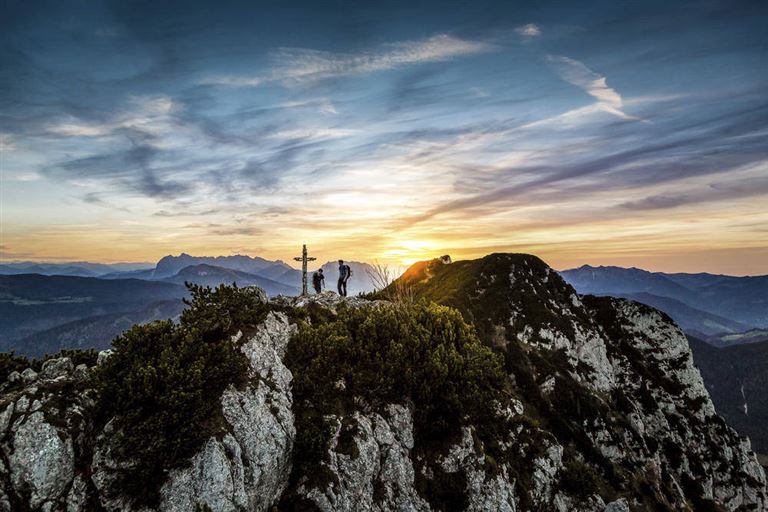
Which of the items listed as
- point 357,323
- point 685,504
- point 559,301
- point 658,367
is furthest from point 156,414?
point 658,367

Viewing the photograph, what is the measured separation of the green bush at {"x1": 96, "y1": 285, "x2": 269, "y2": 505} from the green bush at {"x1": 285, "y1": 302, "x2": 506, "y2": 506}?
12.6 feet

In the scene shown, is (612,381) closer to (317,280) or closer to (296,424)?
(317,280)

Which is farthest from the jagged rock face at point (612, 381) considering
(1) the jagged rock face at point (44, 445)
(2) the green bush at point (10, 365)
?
(2) the green bush at point (10, 365)

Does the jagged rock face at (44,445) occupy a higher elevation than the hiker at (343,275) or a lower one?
lower

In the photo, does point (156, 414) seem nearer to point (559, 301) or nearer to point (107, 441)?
point (107, 441)

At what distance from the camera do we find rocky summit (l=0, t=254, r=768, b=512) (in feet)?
44.0

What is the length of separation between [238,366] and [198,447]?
376 centimetres

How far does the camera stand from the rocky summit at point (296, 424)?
44.0 ft

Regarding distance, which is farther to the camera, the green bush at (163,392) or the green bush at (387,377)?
the green bush at (387,377)

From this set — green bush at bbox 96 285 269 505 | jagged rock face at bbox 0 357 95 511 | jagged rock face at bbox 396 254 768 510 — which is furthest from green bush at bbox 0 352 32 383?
jagged rock face at bbox 396 254 768 510

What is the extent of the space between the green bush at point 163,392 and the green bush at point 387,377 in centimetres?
383

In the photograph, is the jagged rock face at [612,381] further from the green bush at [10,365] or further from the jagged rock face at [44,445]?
the green bush at [10,365]

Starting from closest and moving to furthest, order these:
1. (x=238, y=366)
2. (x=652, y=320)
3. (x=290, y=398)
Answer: (x=238, y=366)
(x=290, y=398)
(x=652, y=320)

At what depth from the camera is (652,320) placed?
198 feet
